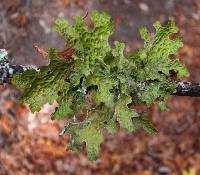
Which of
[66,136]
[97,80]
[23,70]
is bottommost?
[97,80]

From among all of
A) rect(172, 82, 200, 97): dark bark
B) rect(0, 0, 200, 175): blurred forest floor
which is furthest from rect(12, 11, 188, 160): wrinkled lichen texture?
rect(0, 0, 200, 175): blurred forest floor

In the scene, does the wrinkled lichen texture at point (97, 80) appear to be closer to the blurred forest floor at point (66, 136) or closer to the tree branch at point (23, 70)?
the tree branch at point (23, 70)

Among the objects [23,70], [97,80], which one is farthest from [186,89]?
[23,70]

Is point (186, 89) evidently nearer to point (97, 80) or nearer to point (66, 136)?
point (97, 80)

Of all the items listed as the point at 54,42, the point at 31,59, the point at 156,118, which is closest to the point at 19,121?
the point at 31,59

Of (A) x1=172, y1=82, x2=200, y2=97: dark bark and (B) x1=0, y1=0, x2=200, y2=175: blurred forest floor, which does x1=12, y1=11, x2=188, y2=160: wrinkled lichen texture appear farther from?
(B) x1=0, y1=0, x2=200, y2=175: blurred forest floor

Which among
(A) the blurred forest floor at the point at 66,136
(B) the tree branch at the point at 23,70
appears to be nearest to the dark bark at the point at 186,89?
(B) the tree branch at the point at 23,70
